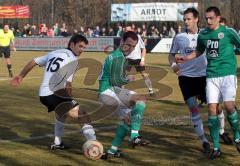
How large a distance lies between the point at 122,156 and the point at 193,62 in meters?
2.12

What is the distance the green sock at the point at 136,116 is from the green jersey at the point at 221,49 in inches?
47.4

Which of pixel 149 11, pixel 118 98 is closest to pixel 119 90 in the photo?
pixel 118 98

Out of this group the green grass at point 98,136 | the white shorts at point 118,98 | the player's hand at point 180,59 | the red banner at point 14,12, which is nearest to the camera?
the green grass at point 98,136

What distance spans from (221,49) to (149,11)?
43.7 meters

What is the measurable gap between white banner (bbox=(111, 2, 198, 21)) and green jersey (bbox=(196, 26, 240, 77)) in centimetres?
4153

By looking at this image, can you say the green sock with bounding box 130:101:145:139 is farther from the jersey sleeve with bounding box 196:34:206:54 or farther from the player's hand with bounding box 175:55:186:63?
→ the jersey sleeve with bounding box 196:34:206:54

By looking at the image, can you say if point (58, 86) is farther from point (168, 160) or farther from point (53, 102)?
point (168, 160)

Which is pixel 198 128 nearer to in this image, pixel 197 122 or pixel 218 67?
pixel 197 122

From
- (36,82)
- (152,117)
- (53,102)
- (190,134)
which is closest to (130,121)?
(53,102)

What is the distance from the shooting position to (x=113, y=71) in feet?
27.7

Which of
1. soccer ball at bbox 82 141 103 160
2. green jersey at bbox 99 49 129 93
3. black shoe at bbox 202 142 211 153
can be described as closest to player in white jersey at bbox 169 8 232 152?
black shoe at bbox 202 142 211 153

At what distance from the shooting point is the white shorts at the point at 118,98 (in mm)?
8508

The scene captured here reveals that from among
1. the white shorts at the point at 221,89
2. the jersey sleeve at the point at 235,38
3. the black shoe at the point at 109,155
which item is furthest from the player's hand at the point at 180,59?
the black shoe at the point at 109,155

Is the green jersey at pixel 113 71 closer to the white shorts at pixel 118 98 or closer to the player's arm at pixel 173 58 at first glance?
the white shorts at pixel 118 98
